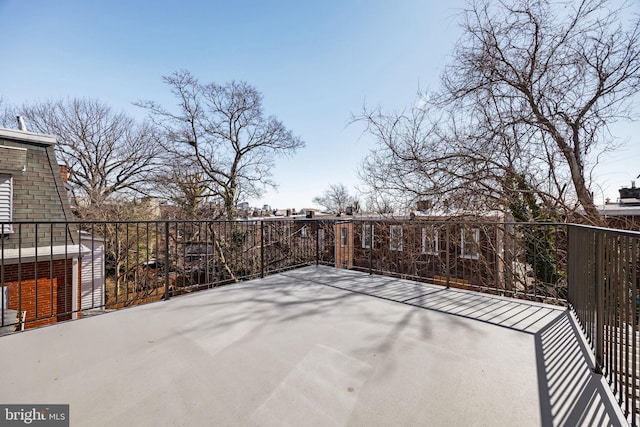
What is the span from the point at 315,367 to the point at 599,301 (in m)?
1.79

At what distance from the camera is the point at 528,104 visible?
5.34m

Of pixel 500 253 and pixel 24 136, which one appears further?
pixel 24 136

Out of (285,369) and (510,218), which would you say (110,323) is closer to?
(285,369)

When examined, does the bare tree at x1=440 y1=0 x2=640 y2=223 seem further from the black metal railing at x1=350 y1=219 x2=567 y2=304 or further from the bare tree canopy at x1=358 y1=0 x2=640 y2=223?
the black metal railing at x1=350 y1=219 x2=567 y2=304

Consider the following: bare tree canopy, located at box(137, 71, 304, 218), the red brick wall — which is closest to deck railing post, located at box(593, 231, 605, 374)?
the red brick wall

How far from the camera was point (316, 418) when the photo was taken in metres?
1.26

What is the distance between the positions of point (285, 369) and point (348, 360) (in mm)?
415

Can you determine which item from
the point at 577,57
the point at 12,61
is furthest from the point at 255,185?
the point at 577,57

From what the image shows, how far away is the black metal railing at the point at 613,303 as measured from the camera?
1235 mm

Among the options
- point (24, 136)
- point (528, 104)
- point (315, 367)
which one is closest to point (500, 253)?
point (528, 104)

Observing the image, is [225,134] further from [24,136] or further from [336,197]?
[336,197]

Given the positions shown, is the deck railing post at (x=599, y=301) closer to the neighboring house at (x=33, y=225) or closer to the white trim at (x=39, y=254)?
the white trim at (x=39, y=254)

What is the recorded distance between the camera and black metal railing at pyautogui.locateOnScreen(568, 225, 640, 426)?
1235 mm

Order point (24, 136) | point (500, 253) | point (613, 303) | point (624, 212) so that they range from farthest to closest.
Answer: point (624, 212)
point (24, 136)
point (500, 253)
point (613, 303)
